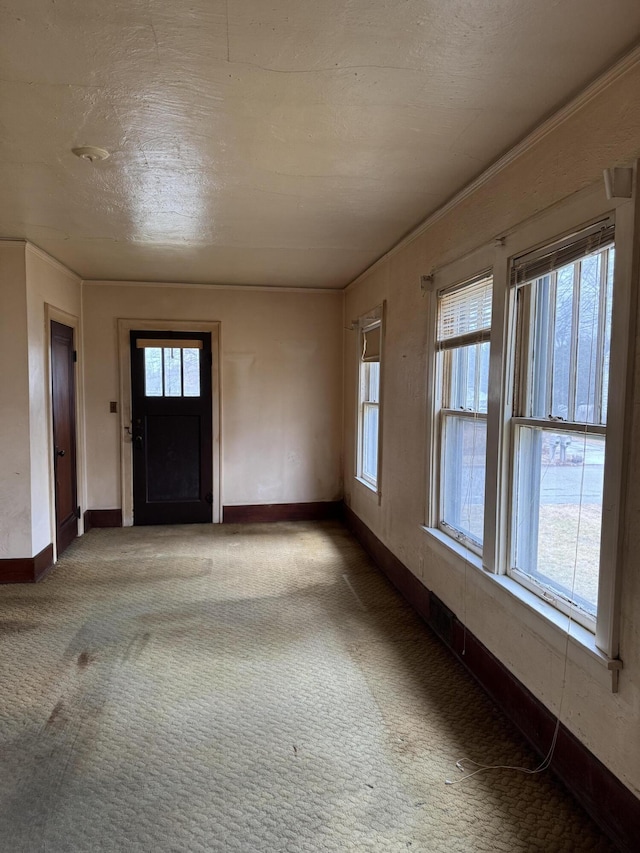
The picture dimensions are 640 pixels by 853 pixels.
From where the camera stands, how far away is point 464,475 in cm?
291

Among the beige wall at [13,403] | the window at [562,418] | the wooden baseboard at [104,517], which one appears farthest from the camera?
the wooden baseboard at [104,517]

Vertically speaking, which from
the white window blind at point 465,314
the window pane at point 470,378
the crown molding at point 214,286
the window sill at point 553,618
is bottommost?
the window sill at point 553,618

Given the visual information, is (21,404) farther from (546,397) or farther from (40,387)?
(546,397)

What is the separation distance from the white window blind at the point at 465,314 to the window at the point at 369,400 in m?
1.35

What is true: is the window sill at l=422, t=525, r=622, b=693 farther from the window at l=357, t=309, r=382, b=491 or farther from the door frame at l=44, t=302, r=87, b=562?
the door frame at l=44, t=302, r=87, b=562

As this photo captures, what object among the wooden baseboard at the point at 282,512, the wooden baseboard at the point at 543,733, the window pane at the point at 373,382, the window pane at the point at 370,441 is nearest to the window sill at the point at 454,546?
the wooden baseboard at the point at 543,733

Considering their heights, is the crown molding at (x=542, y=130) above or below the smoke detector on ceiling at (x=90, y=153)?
below

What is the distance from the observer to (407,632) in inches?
124

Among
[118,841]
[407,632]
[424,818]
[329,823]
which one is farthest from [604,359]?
[118,841]

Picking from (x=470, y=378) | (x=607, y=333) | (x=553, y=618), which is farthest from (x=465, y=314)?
(x=553, y=618)

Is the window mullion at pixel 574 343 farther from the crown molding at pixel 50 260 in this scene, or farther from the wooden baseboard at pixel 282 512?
the wooden baseboard at pixel 282 512

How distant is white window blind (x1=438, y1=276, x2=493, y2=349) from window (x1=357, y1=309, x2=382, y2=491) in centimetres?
135

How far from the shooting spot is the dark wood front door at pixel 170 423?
5367 millimetres

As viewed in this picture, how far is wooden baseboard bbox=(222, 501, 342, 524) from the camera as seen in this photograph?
561 centimetres
